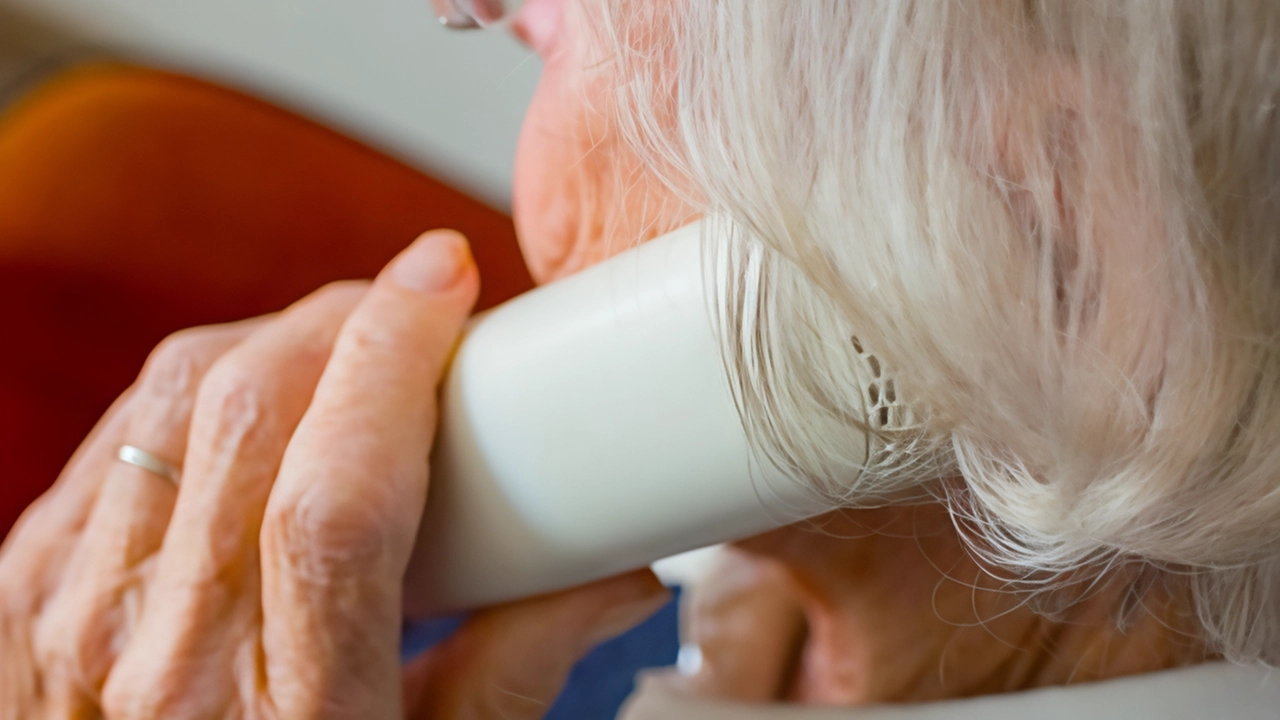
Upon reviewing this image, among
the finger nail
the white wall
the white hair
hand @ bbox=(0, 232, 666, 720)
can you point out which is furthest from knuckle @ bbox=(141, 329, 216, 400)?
the white wall

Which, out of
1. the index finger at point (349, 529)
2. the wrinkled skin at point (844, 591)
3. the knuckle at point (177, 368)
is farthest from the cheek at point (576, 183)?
the knuckle at point (177, 368)

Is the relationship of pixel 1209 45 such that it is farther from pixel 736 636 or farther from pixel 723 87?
pixel 736 636

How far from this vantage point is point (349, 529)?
35cm

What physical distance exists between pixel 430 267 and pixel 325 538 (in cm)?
Answer: 16

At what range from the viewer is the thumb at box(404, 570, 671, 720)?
0.42 m

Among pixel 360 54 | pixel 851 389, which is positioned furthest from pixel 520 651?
pixel 360 54

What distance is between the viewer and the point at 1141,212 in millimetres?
280

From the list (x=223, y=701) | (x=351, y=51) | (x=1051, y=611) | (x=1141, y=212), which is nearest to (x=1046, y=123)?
(x=1141, y=212)

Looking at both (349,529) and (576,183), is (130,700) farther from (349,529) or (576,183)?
(576,183)

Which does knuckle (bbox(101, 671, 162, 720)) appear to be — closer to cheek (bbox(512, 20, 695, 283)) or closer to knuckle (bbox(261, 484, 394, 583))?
knuckle (bbox(261, 484, 394, 583))

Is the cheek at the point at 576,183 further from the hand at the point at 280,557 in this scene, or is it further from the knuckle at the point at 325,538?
the knuckle at the point at 325,538

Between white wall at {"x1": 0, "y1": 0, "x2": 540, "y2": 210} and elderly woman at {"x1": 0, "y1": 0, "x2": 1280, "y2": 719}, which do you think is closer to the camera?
elderly woman at {"x1": 0, "y1": 0, "x2": 1280, "y2": 719}

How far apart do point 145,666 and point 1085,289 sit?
44 cm

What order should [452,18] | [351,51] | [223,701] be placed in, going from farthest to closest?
[351,51] → [452,18] → [223,701]
